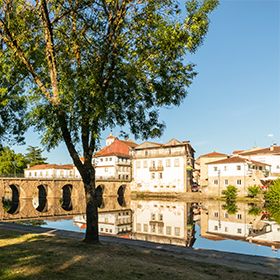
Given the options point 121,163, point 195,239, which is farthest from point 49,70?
point 121,163

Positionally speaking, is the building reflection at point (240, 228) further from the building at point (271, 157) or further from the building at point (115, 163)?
the building at point (115, 163)

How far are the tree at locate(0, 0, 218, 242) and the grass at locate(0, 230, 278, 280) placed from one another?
85.2 inches

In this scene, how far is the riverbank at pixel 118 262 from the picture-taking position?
8.36 metres

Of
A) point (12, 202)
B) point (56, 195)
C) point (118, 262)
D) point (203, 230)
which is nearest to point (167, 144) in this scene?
point (56, 195)

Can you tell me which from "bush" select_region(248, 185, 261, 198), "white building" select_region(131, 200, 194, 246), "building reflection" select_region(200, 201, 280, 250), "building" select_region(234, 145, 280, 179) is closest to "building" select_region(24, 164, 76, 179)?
"building" select_region(234, 145, 280, 179)

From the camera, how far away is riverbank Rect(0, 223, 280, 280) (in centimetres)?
836

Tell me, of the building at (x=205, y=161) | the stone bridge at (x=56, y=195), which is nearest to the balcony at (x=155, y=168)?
the stone bridge at (x=56, y=195)

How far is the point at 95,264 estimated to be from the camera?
9.38 m

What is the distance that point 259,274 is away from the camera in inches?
354

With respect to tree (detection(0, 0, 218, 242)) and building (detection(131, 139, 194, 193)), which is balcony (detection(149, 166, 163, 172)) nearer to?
building (detection(131, 139, 194, 193))

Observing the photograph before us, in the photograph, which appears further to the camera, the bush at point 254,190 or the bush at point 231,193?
the bush at point 231,193

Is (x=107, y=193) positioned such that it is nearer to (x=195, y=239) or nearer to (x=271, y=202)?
(x=271, y=202)

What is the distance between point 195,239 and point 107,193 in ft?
154

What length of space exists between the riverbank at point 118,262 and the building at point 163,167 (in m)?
57.2
